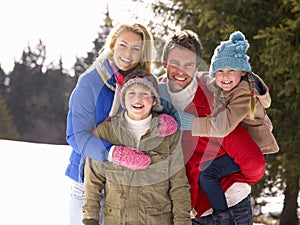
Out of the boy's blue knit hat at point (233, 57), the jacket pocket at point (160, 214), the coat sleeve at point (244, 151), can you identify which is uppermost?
the boy's blue knit hat at point (233, 57)

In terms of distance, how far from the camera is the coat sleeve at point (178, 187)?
8.43ft

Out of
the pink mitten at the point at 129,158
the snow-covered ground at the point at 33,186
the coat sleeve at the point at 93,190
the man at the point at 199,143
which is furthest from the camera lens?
the snow-covered ground at the point at 33,186

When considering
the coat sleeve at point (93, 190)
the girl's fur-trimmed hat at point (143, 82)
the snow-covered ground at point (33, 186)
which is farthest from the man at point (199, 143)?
the snow-covered ground at point (33, 186)

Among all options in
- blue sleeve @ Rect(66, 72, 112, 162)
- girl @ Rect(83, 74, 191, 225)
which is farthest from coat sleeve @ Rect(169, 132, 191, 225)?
blue sleeve @ Rect(66, 72, 112, 162)

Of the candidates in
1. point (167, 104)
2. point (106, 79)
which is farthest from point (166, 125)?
point (106, 79)

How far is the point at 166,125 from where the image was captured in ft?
8.54

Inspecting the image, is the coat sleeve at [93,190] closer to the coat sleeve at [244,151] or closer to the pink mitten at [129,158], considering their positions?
the pink mitten at [129,158]

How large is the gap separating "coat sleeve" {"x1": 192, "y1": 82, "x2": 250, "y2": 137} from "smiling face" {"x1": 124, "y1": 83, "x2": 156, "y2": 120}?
0.31 meters

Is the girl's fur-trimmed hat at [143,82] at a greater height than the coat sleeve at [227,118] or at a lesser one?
greater

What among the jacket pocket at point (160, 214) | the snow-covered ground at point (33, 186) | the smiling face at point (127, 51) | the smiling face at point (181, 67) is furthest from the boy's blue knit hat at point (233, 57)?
the snow-covered ground at point (33, 186)

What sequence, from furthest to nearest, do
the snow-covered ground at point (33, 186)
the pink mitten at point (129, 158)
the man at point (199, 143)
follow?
the snow-covered ground at point (33, 186) < the man at point (199, 143) < the pink mitten at point (129, 158)

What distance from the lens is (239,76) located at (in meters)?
2.75

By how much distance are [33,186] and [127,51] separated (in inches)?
208

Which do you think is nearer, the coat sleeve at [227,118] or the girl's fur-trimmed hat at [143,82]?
the girl's fur-trimmed hat at [143,82]
